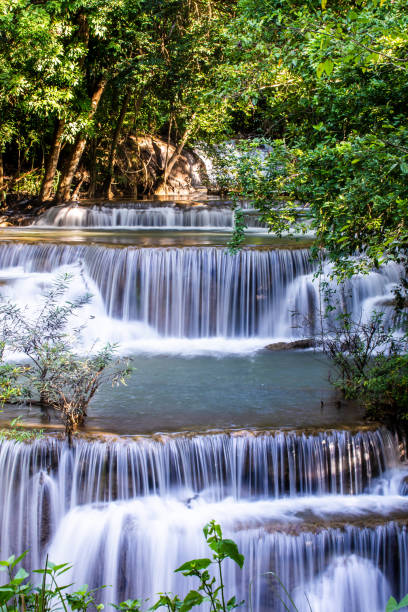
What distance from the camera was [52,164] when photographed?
71.2ft

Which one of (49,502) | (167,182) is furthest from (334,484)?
(167,182)

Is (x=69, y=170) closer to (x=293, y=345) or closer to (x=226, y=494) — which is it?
(x=293, y=345)

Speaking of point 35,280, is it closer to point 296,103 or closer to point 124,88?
point 296,103

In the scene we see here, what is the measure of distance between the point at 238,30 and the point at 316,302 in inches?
206

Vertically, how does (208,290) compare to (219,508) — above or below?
above

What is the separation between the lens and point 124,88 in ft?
71.3

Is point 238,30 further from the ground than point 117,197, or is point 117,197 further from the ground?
point 117,197

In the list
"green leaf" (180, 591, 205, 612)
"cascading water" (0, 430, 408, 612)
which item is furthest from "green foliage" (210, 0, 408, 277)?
"green leaf" (180, 591, 205, 612)

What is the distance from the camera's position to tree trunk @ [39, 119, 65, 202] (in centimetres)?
2081

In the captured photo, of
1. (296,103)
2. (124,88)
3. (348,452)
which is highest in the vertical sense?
(124,88)

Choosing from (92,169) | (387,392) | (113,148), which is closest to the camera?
(387,392)

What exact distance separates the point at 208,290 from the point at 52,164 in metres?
11.8

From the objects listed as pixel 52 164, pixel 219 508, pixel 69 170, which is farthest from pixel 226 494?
pixel 69 170

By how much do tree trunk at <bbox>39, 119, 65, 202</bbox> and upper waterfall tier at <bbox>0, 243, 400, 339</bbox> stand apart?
31.6 feet
